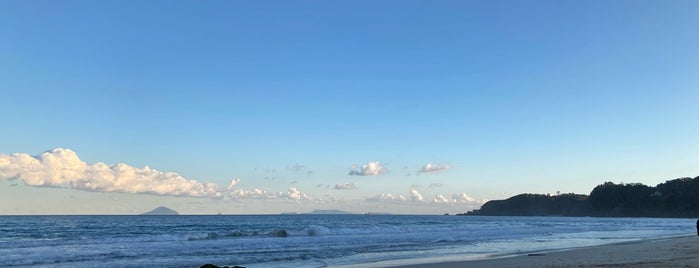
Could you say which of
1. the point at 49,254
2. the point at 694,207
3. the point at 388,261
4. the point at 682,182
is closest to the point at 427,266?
the point at 388,261

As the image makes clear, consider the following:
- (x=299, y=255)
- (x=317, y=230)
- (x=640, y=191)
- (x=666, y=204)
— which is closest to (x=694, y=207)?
(x=666, y=204)

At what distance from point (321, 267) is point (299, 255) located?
20.4 ft

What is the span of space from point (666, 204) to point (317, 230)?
147 metres

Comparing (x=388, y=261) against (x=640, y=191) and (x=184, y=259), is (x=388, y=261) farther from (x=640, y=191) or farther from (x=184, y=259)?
(x=640, y=191)

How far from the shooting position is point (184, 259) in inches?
987

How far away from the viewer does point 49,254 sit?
2789 centimetres

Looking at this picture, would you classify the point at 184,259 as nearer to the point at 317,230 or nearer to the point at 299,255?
the point at 299,255

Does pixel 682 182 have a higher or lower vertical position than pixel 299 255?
higher

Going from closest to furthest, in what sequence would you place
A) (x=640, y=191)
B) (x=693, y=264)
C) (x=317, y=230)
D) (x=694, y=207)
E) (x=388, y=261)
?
(x=693, y=264) < (x=388, y=261) < (x=317, y=230) < (x=694, y=207) < (x=640, y=191)

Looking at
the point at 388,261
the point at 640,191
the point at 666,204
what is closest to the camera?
the point at 388,261

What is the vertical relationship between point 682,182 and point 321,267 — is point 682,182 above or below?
above

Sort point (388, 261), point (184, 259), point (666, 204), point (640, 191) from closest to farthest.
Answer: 1. point (388, 261)
2. point (184, 259)
3. point (666, 204)
4. point (640, 191)

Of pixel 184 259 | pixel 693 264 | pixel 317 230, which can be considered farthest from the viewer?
pixel 317 230

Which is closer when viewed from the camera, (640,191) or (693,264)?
(693,264)
